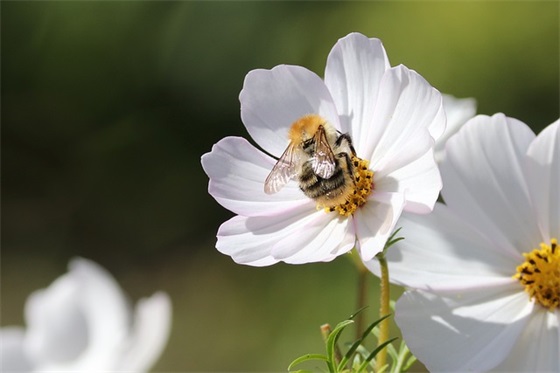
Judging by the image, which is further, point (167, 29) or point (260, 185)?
point (167, 29)

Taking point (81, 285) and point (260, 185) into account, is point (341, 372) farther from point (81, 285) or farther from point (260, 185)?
point (81, 285)

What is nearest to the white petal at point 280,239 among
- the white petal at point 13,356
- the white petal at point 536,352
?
the white petal at point 536,352

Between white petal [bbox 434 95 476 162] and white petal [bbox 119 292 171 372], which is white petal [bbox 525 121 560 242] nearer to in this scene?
white petal [bbox 434 95 476 162]

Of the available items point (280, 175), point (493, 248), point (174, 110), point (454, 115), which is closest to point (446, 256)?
point (493, 248)

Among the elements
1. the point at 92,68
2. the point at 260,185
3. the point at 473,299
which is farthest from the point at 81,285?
the point at 92,68

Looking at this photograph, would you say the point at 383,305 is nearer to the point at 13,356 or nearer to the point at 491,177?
the point at 491,177

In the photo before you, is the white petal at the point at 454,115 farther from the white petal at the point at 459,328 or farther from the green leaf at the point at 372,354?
the green leaf at the point at 372,354
